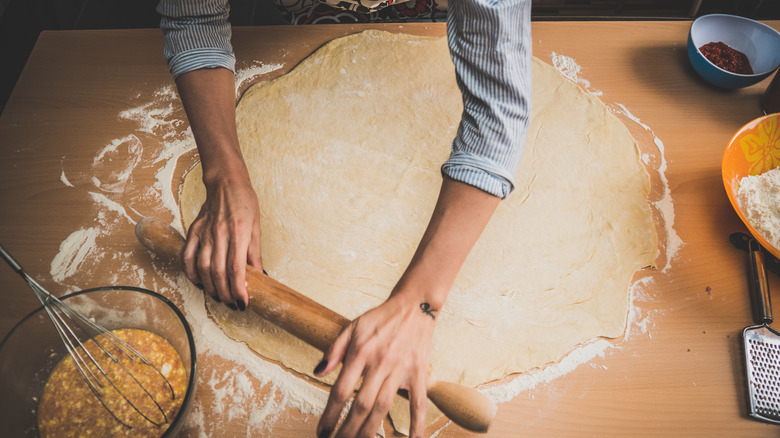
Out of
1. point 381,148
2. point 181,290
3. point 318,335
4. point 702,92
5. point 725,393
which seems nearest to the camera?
point 318,335

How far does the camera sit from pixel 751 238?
1045 millimetres

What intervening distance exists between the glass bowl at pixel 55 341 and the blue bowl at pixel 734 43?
1456 mm

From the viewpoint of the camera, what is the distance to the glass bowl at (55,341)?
2.70 ft

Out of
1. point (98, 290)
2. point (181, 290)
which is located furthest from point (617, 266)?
point (98, 290)

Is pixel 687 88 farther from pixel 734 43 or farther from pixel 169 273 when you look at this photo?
pixel 169 273

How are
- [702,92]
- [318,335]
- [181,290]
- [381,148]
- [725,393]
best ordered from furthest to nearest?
1. [702,92]
2. [381,148]
3. [181,290]
4. [725,393]
5. [318,335]

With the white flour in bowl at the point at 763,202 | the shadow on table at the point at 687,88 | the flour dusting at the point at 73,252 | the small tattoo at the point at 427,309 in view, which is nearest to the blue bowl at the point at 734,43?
the shadow on table at the point at 687,88

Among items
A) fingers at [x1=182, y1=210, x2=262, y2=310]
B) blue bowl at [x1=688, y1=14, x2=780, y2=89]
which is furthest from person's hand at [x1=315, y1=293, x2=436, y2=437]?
blue bowl at [x1=688, y1=14, x2=780, y2=89]

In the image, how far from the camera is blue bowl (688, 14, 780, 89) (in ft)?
4.03

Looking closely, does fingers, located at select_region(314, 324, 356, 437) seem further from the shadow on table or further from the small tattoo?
the shadow on table

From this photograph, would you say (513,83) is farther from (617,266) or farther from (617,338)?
(617,338)

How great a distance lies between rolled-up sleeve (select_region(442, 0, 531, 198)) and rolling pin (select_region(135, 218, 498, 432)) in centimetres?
37

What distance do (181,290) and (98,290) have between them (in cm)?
17

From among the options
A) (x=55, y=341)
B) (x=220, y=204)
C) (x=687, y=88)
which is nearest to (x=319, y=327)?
(x=220, y=204)
